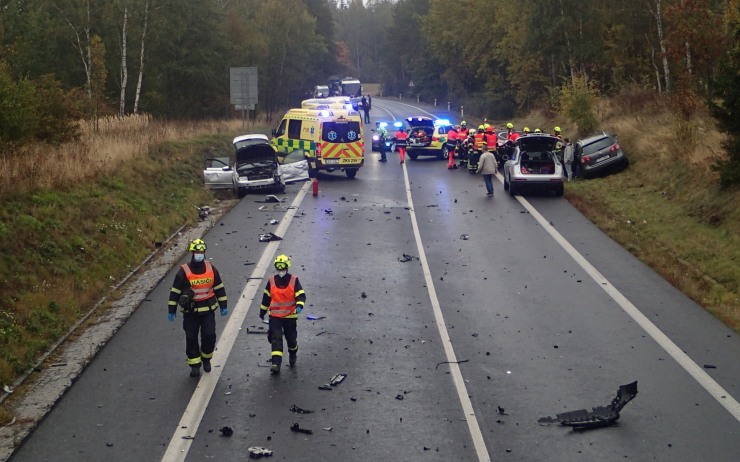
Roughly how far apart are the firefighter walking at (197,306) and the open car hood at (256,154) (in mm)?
17331

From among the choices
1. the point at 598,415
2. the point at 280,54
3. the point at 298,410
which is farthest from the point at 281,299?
the point at 280,54

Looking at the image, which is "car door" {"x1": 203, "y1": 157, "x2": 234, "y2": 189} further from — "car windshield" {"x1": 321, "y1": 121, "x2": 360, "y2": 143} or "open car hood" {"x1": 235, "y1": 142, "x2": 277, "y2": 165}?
"car windshield" {"x1": 321, "y1": 121, "x2": 360, "y2": 143}

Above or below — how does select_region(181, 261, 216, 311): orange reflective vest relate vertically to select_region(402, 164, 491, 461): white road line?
above

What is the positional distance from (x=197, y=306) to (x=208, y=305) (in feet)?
0.49

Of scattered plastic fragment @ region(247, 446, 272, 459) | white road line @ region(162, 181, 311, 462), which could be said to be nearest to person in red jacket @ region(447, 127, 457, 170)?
white road line @ region(162, 181, 311, 462)

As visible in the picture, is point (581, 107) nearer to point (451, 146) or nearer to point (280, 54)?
point (451, 146)

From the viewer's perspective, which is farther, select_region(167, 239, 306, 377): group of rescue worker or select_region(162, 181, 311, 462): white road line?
select_region(167, 239, 306, 377): group of rescue worker

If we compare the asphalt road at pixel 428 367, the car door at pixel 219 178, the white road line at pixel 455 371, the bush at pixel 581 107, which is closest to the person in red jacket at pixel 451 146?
the bush at pixel 581 107

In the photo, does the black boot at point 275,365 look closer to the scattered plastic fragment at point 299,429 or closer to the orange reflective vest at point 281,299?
the orange reflective vest at point 281,299

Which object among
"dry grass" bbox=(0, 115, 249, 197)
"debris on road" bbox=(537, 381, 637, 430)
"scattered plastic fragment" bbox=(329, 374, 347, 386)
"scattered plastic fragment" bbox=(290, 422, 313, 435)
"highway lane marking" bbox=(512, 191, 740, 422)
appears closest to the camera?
"scattered plastic fragment" bbox=(290, 422, 313, 435)

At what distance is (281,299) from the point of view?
40.1 ft

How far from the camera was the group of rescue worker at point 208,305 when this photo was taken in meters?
11.9

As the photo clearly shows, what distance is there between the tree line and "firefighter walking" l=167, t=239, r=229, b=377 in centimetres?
1045

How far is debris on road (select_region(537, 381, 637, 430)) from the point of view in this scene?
1022 cm
